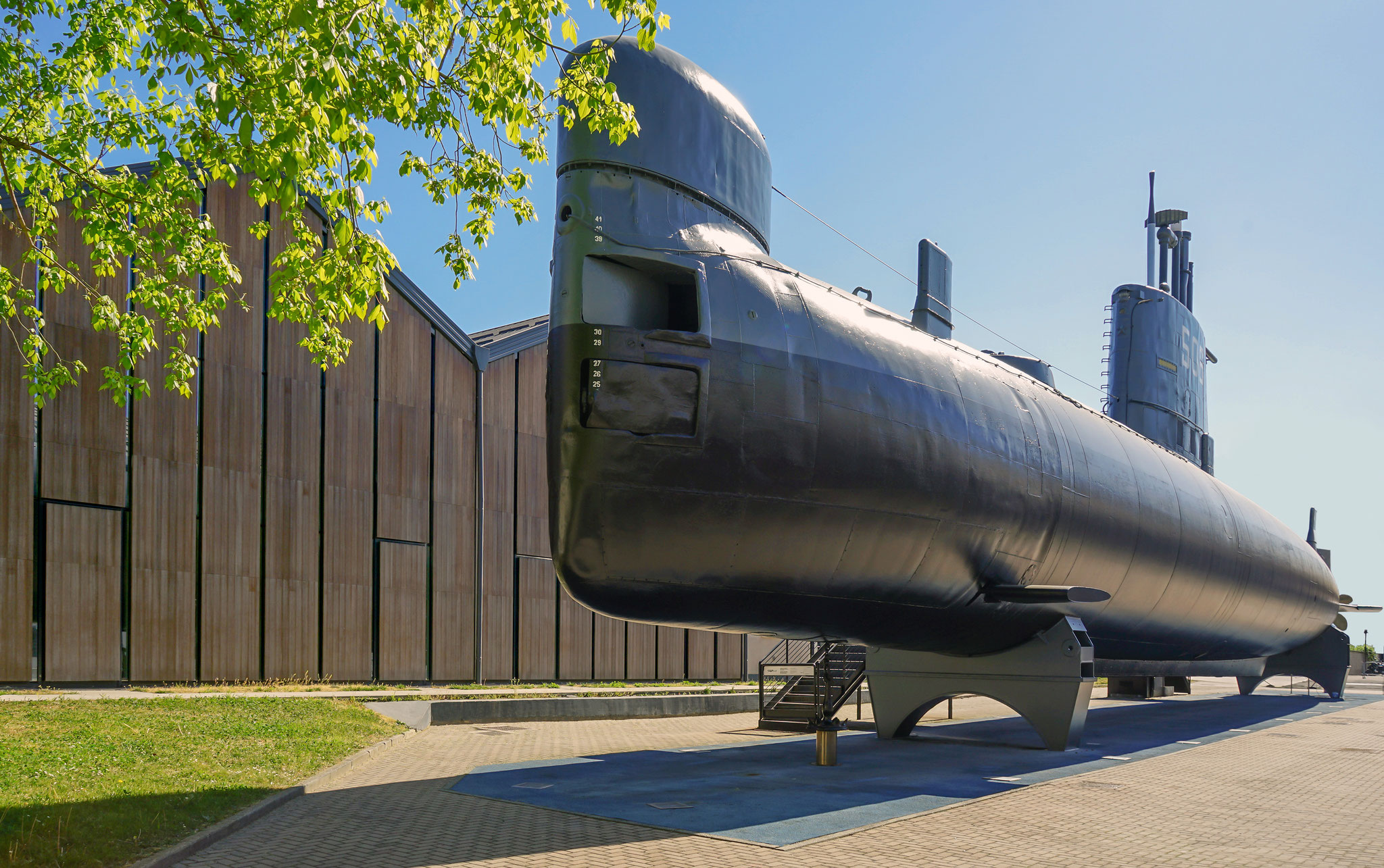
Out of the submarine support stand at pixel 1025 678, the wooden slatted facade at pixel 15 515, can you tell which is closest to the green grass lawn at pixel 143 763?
the wooden slatted facade at pixel 15 515

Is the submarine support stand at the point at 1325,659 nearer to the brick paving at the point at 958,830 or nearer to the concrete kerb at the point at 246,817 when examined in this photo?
the brick paving at the point at 958,830

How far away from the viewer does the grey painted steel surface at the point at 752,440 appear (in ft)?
29.4

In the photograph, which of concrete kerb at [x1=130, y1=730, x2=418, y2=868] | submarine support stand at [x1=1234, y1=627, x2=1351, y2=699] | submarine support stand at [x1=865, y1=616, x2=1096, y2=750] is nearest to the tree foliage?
concrete kerb at [x1=130, y1=730, x2=418, y2=868]

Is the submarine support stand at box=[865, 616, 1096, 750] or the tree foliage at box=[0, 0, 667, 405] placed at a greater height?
the tree foliage at box=[0, 0, 667, 405]

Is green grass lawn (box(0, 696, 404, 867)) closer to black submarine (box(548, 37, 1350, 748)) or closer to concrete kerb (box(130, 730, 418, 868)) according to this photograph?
concrete kerb (box(130, 730, 418, 868))

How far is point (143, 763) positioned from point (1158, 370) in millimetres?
19829

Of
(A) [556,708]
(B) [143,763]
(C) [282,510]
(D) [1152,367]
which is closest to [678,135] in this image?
(B) [143,763]

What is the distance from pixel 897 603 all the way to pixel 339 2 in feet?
26.1

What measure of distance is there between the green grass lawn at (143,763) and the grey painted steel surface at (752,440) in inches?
146

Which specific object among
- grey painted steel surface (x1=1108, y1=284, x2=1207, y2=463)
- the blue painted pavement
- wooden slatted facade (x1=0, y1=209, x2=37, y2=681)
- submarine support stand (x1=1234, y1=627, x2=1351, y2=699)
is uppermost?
grey painted steel surface (x1=1108, y1=284, x2=1207, y2=463)

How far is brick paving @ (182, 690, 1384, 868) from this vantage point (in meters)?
7.25

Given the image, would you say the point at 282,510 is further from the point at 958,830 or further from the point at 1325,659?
the point at 1325,659

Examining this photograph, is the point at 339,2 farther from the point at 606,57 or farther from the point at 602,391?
the point at 602,391

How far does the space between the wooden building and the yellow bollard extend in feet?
46.5
